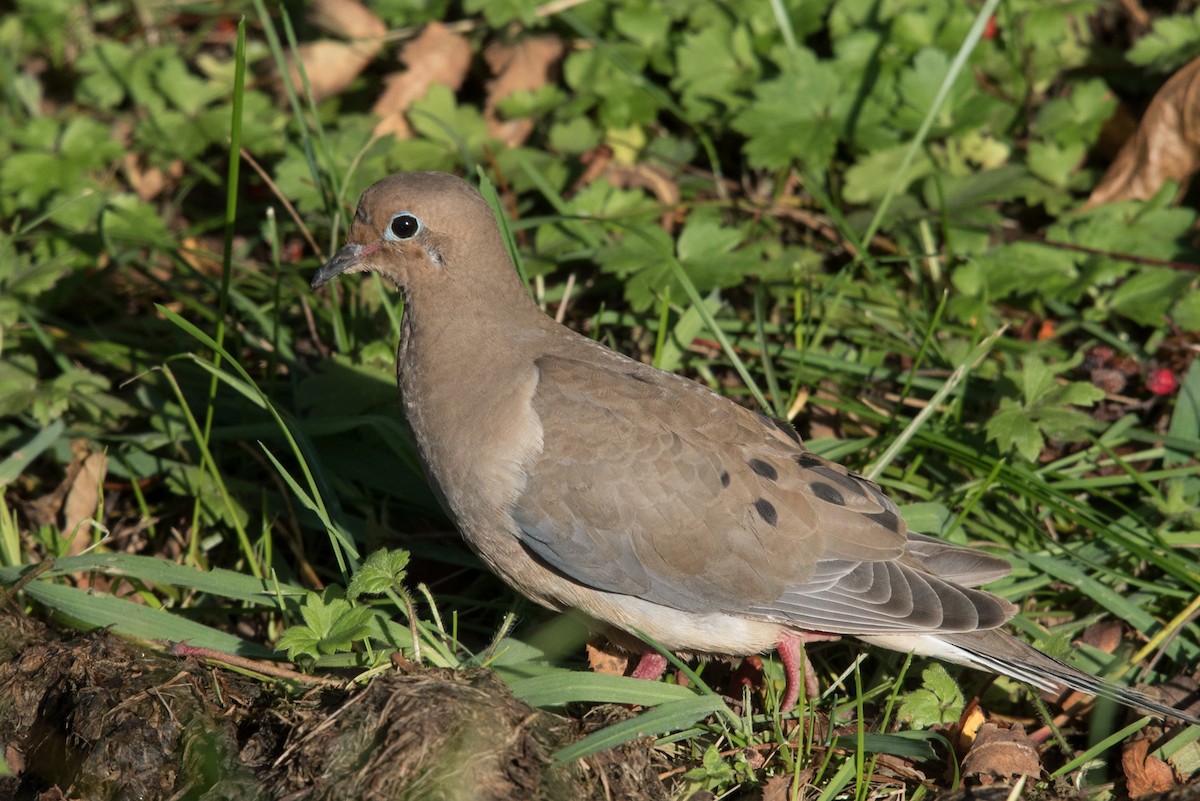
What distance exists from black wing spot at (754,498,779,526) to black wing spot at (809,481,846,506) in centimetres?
18

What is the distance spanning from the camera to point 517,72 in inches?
251

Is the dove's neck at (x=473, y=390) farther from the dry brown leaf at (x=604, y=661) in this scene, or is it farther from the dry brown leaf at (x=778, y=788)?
the dry brown leaf at (x=778, y=788)

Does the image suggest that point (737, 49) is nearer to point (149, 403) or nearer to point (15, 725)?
point (149, 403)

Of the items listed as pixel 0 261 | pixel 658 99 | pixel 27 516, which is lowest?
pixel 27 516

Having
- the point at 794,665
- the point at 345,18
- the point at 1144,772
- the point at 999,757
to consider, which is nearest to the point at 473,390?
the point at 794,665

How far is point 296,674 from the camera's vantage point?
366 cm

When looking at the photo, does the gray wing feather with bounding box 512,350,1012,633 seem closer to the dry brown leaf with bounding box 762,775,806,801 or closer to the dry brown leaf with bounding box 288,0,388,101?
the dry brown leaf with bounding box 762,775,806,801

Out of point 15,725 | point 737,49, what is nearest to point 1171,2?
point 737,49

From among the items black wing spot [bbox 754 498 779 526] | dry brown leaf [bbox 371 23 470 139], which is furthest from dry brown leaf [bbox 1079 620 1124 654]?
dry brown leaf [bbox 371 23 470 139]

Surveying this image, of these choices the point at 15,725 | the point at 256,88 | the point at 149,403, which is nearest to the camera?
the point at 15,725

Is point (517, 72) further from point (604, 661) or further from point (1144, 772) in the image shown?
point (1144, 772)

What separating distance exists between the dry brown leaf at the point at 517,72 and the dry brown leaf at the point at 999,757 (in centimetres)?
383

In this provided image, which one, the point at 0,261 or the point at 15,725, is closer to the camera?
the point at 15,725

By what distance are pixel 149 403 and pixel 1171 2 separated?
5413mm
